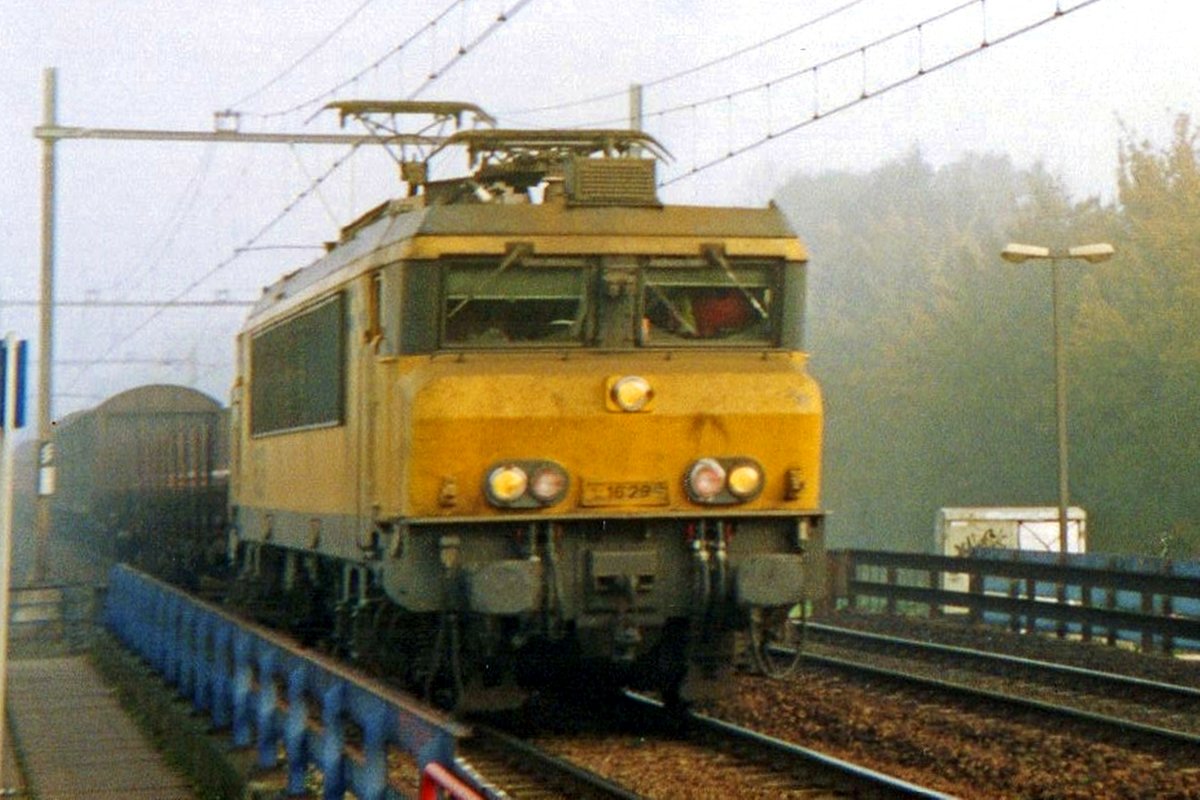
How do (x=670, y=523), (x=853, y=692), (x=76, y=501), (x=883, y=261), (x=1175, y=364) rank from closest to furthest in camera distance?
(x=670, y=523), (x=853, y=692), (x=76, y=501), (x=1175, y=364), (x=883, y=261)

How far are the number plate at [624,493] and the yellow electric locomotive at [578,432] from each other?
0.04ft

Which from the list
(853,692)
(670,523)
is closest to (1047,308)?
(853,692)

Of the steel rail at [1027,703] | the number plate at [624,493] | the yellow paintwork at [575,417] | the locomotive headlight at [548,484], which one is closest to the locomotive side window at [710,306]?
the yellow paintwork at [575,417]

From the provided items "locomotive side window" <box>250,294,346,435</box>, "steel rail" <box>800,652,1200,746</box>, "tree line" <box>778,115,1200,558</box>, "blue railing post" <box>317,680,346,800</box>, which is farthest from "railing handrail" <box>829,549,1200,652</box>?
"tree line" <box>778,115,1200,558</box>

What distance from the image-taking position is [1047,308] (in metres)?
52.5

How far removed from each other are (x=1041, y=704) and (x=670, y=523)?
3375mm

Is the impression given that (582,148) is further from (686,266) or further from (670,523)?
(670,523)

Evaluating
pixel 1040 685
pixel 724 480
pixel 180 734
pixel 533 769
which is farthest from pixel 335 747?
pixel 1040 685

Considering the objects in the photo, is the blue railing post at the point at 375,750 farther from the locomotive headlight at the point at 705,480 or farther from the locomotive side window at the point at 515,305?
the locomotive side window at the point at 515,305

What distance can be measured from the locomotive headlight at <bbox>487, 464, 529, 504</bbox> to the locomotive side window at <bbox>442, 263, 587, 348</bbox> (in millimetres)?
878

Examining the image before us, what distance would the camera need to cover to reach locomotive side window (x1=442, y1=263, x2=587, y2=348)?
474 inches

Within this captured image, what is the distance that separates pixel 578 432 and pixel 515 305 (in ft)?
3.11

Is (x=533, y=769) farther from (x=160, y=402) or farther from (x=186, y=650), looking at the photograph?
A: (x=160, y=402)

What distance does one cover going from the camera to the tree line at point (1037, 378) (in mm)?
44344
